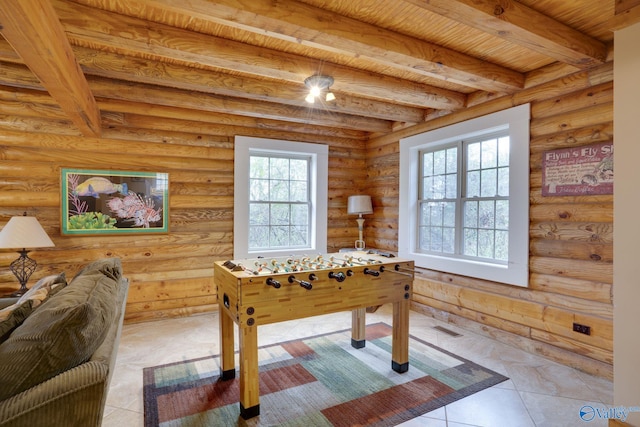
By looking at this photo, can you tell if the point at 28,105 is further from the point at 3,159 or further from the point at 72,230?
the point at 72,230

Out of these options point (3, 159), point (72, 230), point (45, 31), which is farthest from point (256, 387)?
point (3, 159)

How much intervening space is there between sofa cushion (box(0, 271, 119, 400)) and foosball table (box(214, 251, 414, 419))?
33.6 inches

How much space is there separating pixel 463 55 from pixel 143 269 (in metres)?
4.11

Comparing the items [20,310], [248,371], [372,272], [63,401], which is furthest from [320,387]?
[20,310]

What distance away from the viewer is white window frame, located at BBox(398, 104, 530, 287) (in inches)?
127

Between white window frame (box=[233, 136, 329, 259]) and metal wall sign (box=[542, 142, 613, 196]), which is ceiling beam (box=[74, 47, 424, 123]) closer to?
white window frame (box=[233, 136, 329, 259])

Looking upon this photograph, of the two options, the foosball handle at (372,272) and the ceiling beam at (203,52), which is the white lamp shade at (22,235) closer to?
the ceiling beam at (203,52)

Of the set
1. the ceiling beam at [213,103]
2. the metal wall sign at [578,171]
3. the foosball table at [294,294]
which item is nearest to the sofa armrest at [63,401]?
the foosball table at [294,294]

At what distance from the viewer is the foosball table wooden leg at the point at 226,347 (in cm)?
270

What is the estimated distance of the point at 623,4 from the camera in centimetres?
187

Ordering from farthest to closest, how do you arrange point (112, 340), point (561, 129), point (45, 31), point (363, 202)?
point (363, 202)
point (561, 129)
point (112, 340)
point (45, 31)

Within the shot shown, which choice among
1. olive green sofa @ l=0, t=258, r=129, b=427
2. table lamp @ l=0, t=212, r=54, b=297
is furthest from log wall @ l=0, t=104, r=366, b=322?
olive green sofa @ l=0, t=258, r=129, b=427

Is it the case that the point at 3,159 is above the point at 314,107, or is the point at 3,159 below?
below

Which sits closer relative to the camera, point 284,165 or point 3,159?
point 3,159
